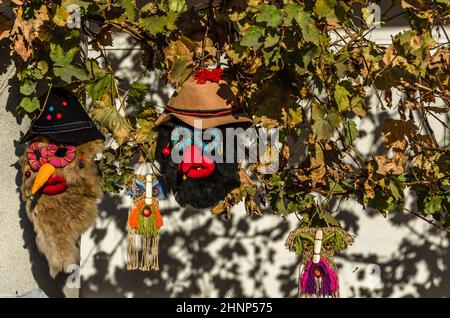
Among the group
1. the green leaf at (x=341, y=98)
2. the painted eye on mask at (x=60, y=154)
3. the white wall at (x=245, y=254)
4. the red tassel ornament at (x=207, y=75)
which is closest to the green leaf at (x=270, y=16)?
the red tassel ornament at (x=207, y=75)

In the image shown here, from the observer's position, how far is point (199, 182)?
124 inches

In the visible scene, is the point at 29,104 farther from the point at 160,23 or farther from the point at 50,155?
the point at 160,23

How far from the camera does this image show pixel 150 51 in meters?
3.45

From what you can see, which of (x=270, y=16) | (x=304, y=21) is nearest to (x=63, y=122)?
(x=270, y=16)

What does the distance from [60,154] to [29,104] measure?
0.92ft

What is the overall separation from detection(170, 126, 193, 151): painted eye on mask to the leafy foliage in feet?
0.72

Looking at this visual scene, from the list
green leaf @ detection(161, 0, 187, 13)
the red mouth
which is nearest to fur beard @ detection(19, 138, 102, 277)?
the red mouth

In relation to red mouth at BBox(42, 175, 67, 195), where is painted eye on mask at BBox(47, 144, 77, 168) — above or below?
above

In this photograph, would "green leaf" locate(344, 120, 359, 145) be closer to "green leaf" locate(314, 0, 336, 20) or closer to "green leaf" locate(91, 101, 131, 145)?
"green leaf" locate(314, 0, 336, 20)

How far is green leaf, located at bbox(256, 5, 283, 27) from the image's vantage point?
2786 millimetres

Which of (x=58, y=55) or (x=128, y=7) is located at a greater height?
(x=128, y=7)

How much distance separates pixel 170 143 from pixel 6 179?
41.6 inches

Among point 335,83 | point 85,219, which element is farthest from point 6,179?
point 335,83

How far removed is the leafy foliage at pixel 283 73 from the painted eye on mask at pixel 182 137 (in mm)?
219
